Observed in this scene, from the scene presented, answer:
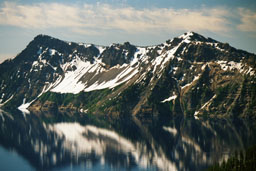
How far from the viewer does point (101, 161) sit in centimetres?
19675

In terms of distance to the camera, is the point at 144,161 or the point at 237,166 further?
the point at 144,161

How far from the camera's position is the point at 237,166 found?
15562 cm

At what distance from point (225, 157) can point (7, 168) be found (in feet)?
352

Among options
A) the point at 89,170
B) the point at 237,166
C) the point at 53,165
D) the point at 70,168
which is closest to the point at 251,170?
the point at 237,166

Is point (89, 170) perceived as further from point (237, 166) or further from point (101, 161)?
point (237, 166)

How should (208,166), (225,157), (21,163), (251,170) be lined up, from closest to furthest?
(251,170), (208,166), (225,157), (21,163)

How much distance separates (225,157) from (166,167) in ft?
99.4

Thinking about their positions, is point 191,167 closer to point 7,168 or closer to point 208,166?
point 208,166

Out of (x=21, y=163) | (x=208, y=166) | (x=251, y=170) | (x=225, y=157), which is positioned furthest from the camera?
(x=21, y=163)

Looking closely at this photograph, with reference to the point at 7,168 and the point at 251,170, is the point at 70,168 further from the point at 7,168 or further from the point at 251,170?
the point at 251,170

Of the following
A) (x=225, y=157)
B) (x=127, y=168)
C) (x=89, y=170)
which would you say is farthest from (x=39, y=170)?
(x=225, y=157)

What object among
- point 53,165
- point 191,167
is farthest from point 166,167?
point 53,165

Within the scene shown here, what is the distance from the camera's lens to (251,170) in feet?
486

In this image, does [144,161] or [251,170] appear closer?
[251,170]
